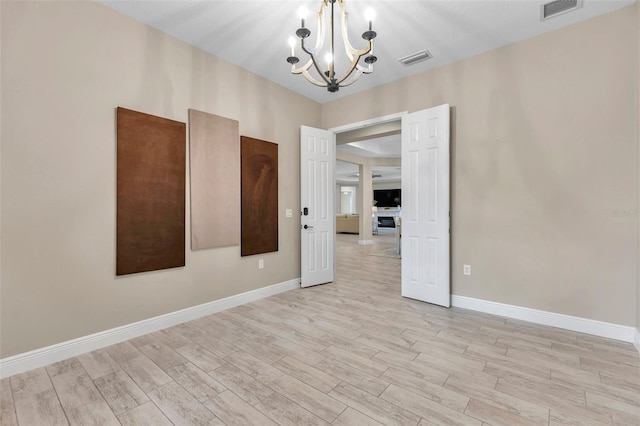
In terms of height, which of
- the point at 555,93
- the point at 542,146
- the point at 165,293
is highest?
the point at 555,93

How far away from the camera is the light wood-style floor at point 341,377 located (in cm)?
159

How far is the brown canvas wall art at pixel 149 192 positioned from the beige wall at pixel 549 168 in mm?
3205

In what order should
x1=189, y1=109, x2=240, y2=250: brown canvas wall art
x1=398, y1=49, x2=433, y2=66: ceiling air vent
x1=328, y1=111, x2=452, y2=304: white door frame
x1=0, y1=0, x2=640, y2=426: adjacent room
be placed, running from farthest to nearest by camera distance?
x1=328, y1=111, x2=452, y2=304: white door frame, x1=398, y1=49, x2=433, y2=66: ceiling air vent, x1=189, y1=109, x2=240, y2=250: brown canvas wall art, x1=0, y1=0, x2=640, y2=426: adjacent room

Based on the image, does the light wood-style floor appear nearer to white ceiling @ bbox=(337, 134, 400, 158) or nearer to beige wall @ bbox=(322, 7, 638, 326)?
beige wall @ bbox=(322, 7, 638, 326)

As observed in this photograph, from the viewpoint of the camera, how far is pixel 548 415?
1.57 metres

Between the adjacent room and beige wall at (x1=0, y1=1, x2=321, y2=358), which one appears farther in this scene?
beige wall at (x1=0, y1=1, x2=321, y2=358)

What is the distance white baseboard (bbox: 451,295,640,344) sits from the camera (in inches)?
97.2

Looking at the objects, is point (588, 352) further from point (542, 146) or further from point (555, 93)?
point (555, 93)

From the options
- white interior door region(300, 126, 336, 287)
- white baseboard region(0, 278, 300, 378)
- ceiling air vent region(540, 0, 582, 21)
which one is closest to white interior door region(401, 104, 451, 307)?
ceiling air vent region(540, 0, 582, 21)

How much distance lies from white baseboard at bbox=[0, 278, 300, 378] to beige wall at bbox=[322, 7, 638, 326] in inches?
115

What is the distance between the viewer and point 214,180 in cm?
319

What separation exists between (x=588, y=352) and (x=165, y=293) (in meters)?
3.91

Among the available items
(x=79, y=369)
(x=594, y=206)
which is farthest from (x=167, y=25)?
(x=594, y=206)

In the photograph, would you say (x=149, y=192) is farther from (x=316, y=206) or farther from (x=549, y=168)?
(x=549, y=168)
